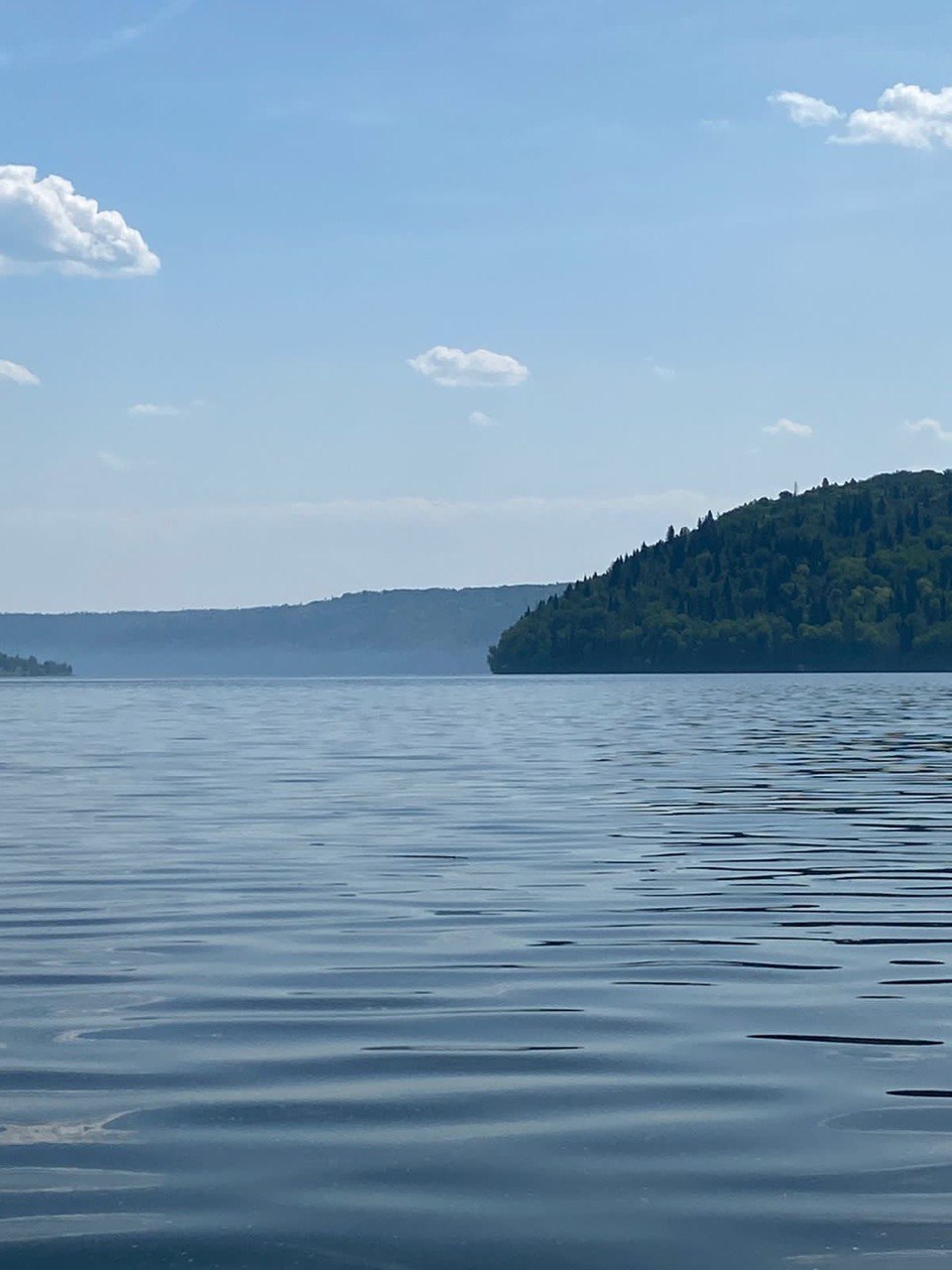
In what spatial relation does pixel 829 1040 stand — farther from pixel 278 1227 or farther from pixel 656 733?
pixel 656 733

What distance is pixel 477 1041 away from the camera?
15203 mm

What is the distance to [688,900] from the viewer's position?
24.7m

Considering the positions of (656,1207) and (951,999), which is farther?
(951,999)

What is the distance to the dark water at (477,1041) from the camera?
10.0 meters

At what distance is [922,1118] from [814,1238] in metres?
2.88

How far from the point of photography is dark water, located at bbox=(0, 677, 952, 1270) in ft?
32.9

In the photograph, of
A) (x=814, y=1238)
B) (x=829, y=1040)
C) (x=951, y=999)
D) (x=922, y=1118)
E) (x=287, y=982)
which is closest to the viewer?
(x=814, y=1238)

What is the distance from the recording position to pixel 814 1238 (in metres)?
9.73

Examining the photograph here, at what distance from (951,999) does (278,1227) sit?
8.69 m

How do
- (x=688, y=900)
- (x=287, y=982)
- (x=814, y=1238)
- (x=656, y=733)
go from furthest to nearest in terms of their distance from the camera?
(x=656, y=733)
(x=688, y=900)
(x=287, y=982)
(x=814, y=1238)

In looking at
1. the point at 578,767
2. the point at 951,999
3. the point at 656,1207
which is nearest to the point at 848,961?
the point at 951,999

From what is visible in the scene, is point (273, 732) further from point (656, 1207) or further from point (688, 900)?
point (656, 1207)

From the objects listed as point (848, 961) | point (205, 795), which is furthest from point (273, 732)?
point (848, 961)

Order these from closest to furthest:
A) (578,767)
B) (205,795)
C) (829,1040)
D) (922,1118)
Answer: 1. (922,1118)
2. (829,1040)
3. (205,795)
4. (578,767)
